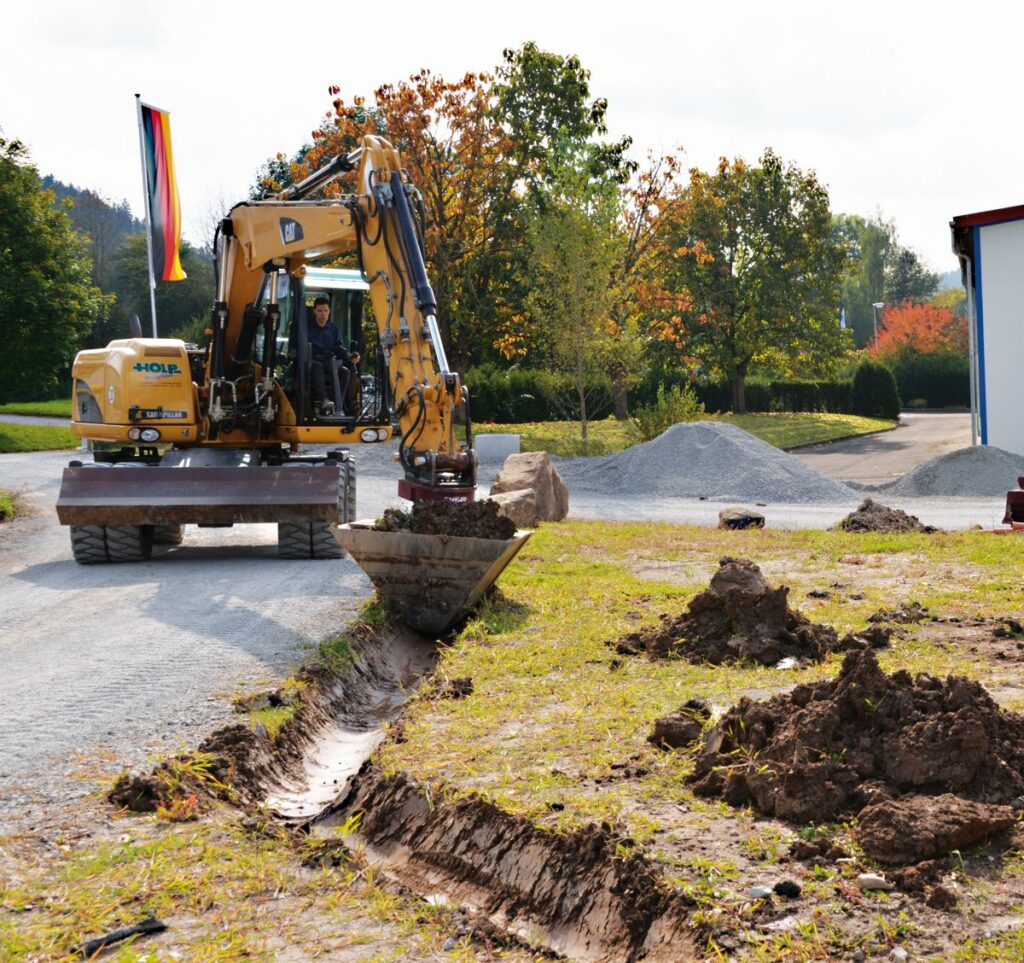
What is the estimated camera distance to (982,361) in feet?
78.4

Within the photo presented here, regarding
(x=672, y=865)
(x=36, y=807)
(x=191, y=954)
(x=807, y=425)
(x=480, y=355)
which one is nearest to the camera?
(x=191, y=954)

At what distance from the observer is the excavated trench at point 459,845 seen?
4395mm

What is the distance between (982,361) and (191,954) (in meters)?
22.6

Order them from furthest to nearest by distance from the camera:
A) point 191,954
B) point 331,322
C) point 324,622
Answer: point 331,322, point 324,622, point 191,954

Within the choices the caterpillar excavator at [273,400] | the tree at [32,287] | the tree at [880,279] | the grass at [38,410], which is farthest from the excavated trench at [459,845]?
the tree at [880,279]

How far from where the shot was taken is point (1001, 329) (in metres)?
23.7

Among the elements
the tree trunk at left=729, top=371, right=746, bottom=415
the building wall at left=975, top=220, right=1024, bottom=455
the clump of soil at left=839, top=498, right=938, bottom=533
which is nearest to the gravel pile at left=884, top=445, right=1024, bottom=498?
the building wall at left=975, top=220, right=1024, bottom=455

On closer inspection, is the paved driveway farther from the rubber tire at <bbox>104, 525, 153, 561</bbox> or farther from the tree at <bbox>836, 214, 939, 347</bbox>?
the tree at <bbox>836, 214, 939, 347</bbox>

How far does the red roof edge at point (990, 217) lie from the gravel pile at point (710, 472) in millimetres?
5658

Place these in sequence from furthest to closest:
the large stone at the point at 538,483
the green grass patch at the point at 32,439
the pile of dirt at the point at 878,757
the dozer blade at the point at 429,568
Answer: the green grass patch at the point at 32,439 → the large stone at the point at 538,483 → the dozer blade at the point at 429,568 → the pile of dirt at the point at 878,757

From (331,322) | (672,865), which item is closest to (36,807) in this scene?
(672,865)

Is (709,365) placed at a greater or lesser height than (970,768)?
greater

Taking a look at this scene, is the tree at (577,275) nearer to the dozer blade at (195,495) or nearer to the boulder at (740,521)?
the boulder at (740,521)

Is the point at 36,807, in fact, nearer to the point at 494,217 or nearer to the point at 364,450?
the point at 364,450
